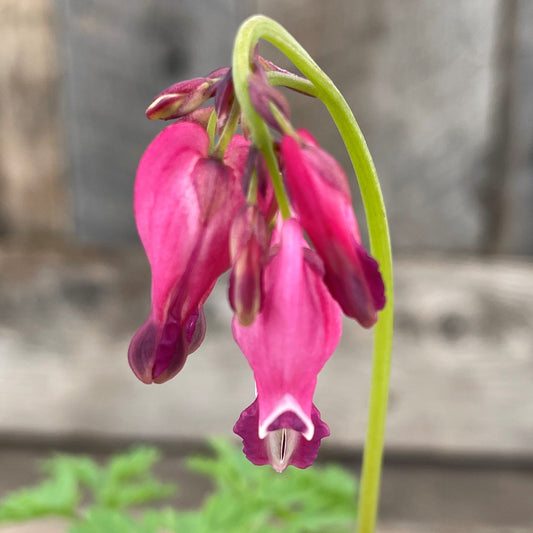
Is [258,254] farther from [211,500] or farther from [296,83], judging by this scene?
[211,500]

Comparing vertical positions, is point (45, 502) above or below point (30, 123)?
below

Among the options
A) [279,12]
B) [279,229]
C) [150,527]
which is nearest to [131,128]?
[279,12]

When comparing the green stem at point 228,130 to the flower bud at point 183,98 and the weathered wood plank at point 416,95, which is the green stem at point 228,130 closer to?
the flower bud at point 183,98

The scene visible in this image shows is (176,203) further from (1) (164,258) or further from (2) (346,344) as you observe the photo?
(2) (346,344)

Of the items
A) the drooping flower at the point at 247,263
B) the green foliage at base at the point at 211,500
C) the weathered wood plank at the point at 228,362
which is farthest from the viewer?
the weathered wood plank at the point at 228,362

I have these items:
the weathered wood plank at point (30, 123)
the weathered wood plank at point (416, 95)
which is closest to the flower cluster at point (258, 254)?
the weathered wood plank at point (416, 95)

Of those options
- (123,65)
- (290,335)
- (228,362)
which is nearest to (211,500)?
(290,335)

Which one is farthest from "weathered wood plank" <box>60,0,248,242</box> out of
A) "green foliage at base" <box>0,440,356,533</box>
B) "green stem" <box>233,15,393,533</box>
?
"green stem" <box>233,15,393,533</box>

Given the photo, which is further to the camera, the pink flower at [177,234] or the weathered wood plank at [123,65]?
the weathered wood plank at [123,65]
